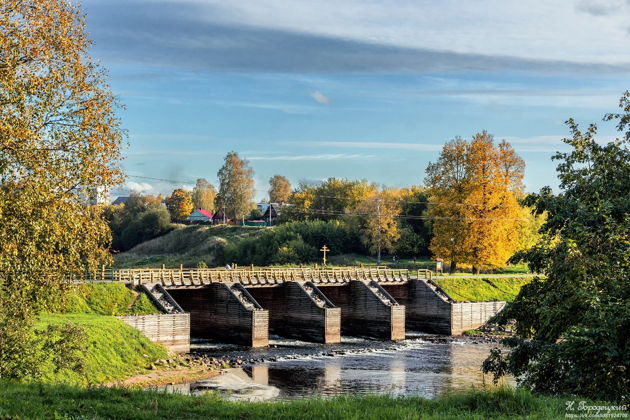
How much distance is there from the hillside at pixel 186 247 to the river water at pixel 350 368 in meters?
54.5

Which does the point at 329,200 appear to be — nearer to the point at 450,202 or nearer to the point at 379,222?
the point at 379,222

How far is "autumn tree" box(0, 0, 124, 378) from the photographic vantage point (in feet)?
59.0

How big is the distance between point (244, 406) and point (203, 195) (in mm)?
147300

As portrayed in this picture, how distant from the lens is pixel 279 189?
561 feet

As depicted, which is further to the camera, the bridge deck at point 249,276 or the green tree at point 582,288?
the bridge deck at point 249,276

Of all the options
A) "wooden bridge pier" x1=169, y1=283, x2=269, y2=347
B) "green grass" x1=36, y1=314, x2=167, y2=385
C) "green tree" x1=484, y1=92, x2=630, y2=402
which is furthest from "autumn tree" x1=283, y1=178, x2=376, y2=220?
"green tree" x1=484, y1=92, x2=630, y2=402

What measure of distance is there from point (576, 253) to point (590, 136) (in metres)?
5.45

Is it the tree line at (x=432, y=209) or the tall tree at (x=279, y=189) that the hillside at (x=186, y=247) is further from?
the tall tree at (x=279, y=189)

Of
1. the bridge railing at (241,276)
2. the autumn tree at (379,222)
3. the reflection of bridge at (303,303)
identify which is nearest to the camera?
the reflection of bridge at (303,303)

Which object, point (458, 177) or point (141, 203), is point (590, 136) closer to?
point (458, 177)

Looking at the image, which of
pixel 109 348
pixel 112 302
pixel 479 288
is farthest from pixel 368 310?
pixel 109 348

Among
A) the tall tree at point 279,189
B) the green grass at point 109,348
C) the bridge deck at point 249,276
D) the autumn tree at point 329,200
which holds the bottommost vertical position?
the green grass at point 109,348

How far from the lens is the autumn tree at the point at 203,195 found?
162 m

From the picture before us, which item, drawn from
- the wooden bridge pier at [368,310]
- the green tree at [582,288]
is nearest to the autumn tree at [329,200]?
the wooden bridge pier at [368,310]
